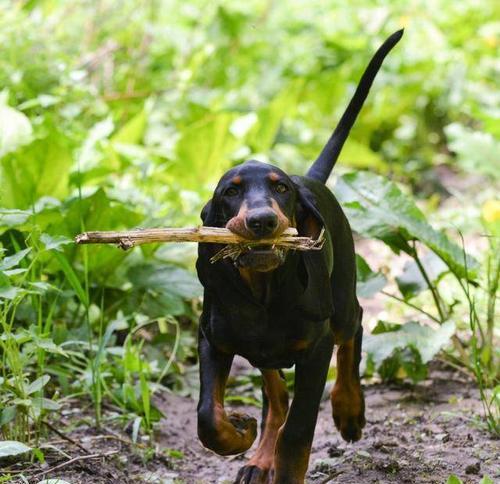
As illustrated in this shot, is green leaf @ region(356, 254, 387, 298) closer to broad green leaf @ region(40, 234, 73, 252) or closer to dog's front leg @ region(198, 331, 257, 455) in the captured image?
dog's front leg @ region(198, 331, 257, 455)

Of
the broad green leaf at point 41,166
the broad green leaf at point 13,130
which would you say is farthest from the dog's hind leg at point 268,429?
the broad green leaf at point 13,130

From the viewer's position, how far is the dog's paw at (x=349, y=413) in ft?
12.4

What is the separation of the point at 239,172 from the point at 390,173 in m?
6.31

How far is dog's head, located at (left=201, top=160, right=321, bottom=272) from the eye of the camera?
2.73 m

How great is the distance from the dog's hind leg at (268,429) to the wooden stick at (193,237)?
0.92 metres

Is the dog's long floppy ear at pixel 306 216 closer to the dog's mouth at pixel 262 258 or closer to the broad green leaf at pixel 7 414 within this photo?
the dog's mouth at pixel 262 258

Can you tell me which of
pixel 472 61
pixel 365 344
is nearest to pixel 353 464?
pixel 365 344

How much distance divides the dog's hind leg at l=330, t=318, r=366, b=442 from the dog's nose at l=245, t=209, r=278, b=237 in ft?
3.97

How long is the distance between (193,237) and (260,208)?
0.22 metres

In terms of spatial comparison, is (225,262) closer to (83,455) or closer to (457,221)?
(83,455)

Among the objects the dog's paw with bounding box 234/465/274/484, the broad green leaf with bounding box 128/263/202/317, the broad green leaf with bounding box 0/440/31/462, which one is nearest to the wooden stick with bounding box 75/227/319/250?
the broad green leaf with bounding box 0/440/31/462

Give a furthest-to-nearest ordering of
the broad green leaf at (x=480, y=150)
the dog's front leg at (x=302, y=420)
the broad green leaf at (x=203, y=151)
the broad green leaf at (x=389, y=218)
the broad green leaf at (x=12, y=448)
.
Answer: the broad green leaf at (x=203, y=151) < the broad green leaf at (x=480, y=150) < the broad green leaf at (x=389, y=218) < the dog's front leg at (x=302, y=420) < the broad green leaf at (x=12, y=448)

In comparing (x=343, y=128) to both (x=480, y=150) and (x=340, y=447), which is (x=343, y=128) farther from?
(x=480, y=150)

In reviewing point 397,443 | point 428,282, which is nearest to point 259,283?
point 397,443
